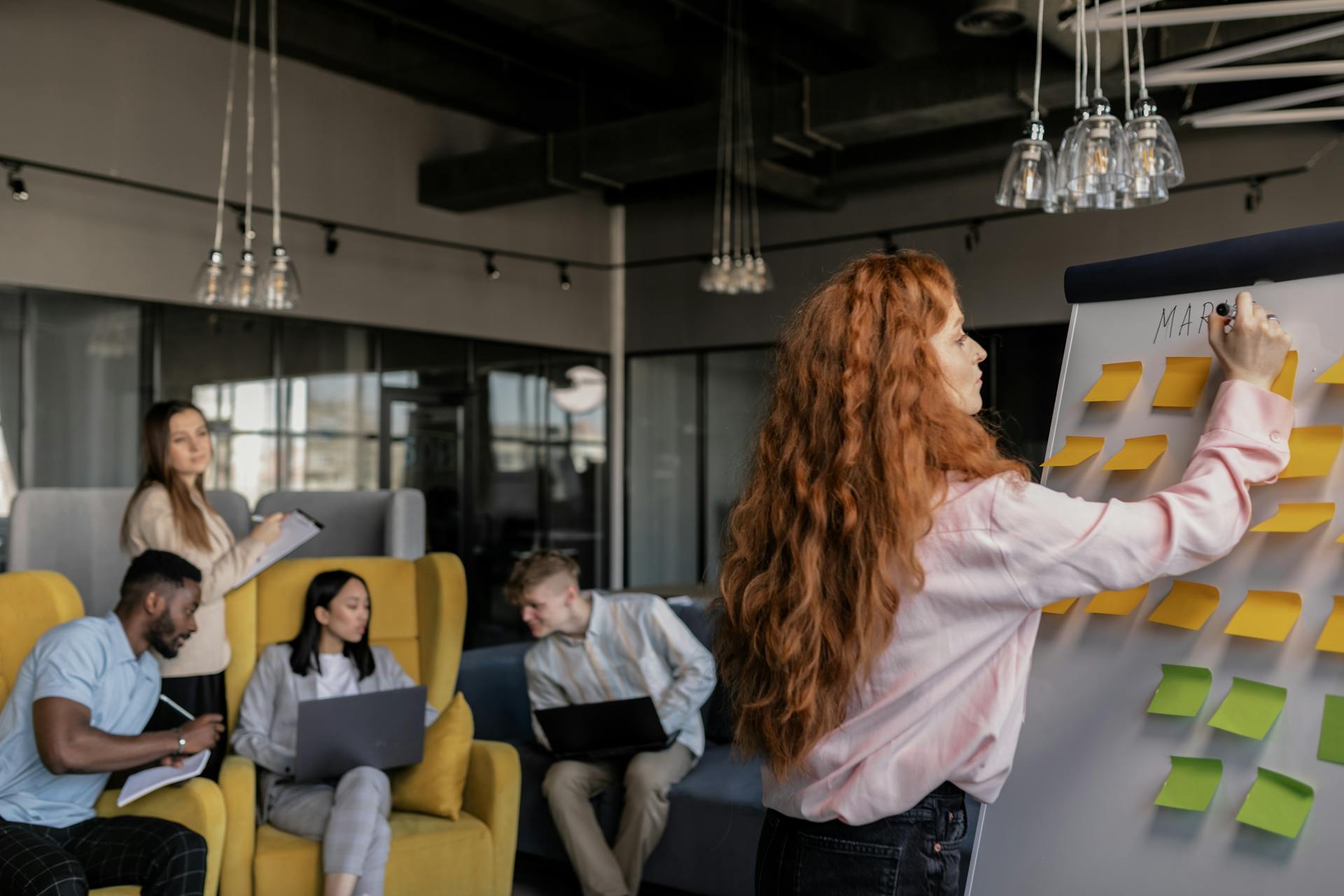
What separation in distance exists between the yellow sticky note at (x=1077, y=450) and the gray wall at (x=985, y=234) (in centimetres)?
347

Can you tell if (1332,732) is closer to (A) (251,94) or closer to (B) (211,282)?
(B) (211,282)

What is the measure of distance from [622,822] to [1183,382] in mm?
2415

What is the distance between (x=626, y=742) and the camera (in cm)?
363

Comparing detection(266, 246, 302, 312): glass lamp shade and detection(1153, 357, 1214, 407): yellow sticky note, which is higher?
detection(266, 246, 302, 312): glass lamp shade

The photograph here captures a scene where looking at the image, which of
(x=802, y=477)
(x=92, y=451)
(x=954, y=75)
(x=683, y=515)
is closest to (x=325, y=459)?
(x=92, y=451)

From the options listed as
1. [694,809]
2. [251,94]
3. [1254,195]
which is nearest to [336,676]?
[694,809]

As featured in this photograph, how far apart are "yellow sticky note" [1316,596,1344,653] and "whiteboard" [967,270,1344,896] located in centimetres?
1

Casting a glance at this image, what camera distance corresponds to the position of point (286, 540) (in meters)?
3.79

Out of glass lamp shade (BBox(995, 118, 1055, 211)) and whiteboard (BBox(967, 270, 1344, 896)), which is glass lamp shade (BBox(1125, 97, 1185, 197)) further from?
whiteboard (BBox(967, 270, 1344, 896))

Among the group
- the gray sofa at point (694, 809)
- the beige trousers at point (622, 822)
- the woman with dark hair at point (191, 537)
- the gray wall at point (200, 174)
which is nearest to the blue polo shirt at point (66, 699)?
the woman with dark hair at point (191, 537)

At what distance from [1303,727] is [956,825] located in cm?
52

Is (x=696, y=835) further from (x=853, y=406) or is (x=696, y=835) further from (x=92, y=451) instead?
(x=92, y=451)

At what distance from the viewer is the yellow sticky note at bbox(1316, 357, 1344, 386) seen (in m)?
1.61

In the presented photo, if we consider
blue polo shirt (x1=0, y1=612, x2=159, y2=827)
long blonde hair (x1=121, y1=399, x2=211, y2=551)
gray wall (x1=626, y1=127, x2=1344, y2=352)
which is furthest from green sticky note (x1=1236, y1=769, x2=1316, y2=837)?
gray wall (x1=626, y1=127, x2=1344, y2=352)
